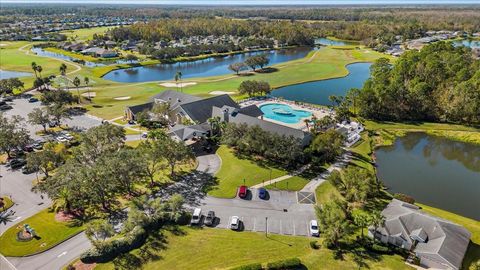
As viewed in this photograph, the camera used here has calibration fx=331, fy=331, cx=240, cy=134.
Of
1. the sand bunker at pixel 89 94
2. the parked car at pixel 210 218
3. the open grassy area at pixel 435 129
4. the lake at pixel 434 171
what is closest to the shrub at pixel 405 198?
the lake at pixel 434 171

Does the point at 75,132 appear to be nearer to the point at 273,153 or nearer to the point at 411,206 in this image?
the point at 273,153

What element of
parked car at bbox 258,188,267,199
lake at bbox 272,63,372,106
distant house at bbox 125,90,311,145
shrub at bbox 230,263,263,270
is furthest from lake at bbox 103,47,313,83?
shrub at bbox 230,263,263,270

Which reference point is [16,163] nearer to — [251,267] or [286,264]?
[251,267]

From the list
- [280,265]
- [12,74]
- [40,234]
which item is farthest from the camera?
[12,74]

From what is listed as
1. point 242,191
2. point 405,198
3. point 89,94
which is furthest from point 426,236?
point 89,94

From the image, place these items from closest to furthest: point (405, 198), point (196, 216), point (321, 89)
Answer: point (196, 216) → point (405, 198) → point (321, 89)

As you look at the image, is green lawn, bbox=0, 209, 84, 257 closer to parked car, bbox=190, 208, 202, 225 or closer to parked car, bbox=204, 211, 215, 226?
parked car, bbox=190, 208, 202, 225
